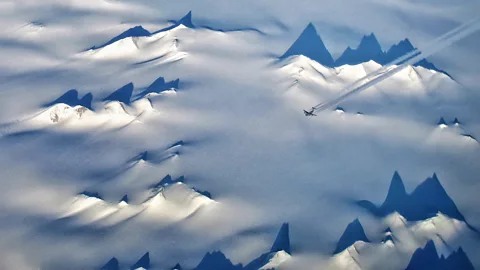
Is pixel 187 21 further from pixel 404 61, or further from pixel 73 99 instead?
pixel 404 61

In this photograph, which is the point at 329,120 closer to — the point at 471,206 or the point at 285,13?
the point at 471,206

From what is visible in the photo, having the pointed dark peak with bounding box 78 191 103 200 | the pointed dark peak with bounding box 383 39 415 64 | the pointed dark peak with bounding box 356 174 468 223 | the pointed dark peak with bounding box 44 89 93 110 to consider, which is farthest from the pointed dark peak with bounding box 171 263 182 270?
the pointed dark peak with bounding box 383 39 415 64

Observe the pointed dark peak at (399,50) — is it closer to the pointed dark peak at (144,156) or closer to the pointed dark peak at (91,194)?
the pointed dark peak at (144,156)

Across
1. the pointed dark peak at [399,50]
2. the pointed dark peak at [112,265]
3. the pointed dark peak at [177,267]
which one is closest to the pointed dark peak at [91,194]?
the pointed dark peak at [112,265]

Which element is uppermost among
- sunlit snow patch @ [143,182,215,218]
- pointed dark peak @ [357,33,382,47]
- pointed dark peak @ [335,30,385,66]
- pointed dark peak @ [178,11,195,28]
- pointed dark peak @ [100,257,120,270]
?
pointed dark peak @ [357,33,382,47]

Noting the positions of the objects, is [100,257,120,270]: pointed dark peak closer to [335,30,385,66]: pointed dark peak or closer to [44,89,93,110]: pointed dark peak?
[44,89,93,110]: pointed dark peak
